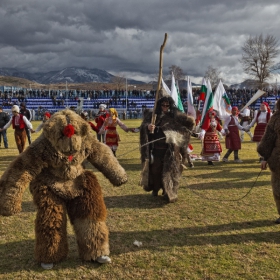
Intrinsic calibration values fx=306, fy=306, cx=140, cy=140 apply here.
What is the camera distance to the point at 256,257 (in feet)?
12.5

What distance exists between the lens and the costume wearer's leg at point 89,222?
3.59 m

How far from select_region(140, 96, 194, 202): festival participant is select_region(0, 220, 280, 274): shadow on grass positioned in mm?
1239

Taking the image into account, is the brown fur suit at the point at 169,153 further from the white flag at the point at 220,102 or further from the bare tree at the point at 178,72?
the bare tree at the point at 178,72

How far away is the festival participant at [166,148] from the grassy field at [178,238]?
442 mm

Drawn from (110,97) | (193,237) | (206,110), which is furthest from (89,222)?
(110,97)

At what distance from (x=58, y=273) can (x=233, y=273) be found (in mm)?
1992

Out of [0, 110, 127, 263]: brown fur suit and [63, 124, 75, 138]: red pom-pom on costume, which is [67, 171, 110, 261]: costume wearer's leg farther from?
[63, 124, 75, 138]: red pom-pom on costume

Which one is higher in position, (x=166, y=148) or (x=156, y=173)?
(x=166, y=148)

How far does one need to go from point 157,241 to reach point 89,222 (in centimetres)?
121

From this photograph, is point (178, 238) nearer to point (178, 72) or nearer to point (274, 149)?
point (274, 149)

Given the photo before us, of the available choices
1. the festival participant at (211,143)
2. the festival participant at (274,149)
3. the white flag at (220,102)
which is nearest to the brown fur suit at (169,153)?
the festival participant at (274,149)

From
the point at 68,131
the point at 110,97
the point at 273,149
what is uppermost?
the point at 110,97

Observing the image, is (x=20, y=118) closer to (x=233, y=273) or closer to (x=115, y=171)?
(x=115, y=171)

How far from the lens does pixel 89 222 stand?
359cm
